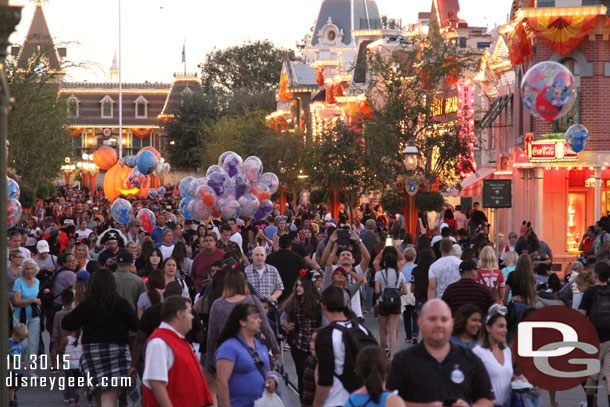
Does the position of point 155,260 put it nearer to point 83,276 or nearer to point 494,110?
point 83,276

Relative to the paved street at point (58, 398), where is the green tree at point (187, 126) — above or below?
above

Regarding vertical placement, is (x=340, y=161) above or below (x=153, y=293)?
above

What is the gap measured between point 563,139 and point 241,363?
883 inches

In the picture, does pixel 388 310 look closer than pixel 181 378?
No

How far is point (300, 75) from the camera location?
7381 centimetres

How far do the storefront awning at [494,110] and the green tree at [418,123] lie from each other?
7.33ft

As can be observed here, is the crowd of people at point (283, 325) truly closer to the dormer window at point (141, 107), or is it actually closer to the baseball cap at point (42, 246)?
the baseball cap at point (42, 246)

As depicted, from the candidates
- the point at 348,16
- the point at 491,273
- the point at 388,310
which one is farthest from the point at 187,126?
the point at 491,273

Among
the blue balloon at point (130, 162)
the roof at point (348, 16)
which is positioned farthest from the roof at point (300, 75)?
the blue balloon at point (130, 162)

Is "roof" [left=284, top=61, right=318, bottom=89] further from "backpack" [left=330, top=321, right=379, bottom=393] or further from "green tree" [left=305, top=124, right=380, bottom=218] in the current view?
"backpack" [left=330, top=321, right=379, bottom=393]

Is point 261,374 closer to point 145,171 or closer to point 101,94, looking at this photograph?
point 145,171

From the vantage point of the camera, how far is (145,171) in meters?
35.6

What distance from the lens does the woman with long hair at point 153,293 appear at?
36.4ft

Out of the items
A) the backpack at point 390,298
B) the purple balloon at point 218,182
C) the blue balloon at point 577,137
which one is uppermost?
the blue balloon at point 577,137
